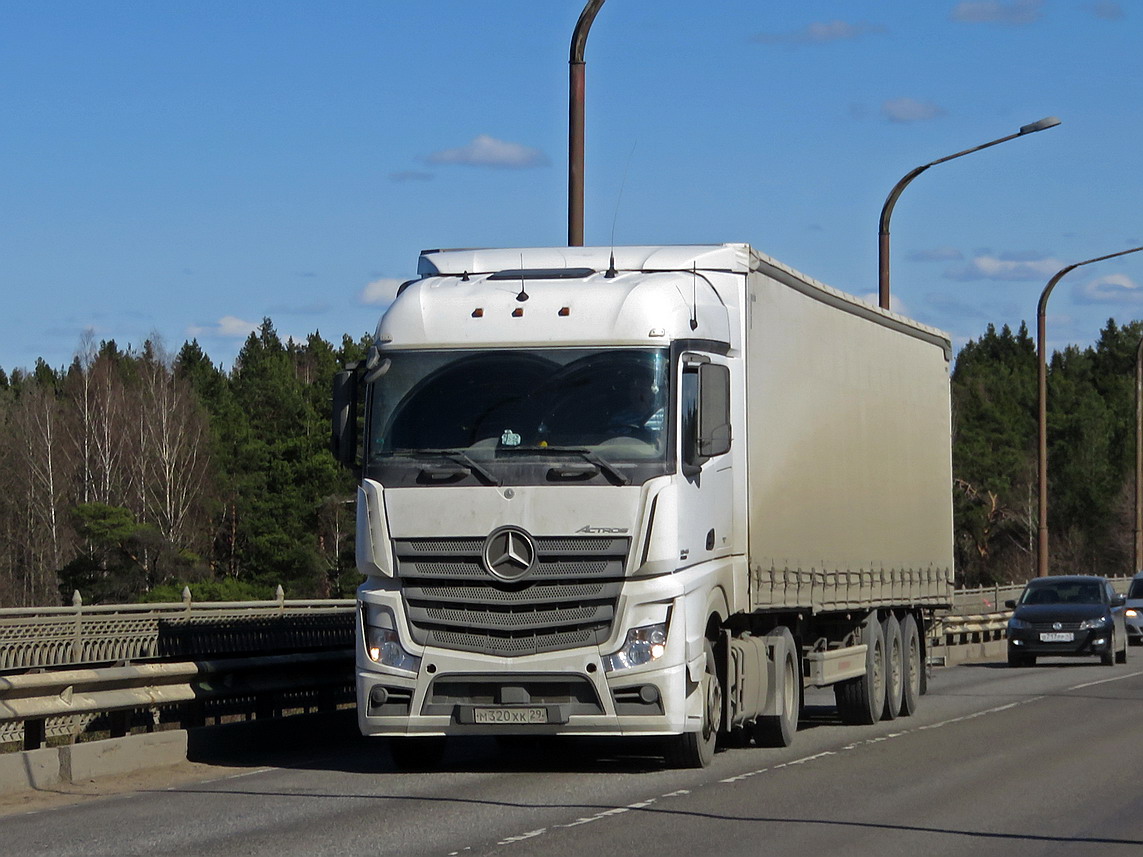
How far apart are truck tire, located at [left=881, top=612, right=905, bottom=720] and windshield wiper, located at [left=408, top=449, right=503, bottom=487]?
7465 millimetres

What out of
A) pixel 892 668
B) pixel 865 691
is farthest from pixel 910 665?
pixel 865 691

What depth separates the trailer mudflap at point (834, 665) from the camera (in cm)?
1684

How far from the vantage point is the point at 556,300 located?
13570 mm

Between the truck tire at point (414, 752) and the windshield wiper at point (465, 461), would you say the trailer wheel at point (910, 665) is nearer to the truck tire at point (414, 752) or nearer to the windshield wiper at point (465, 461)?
the truck tire at point (414, 752)

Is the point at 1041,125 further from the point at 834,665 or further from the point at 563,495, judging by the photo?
the point at 563,495

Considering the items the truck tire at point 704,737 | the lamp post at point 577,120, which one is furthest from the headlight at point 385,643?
the lamp post at point 577,120

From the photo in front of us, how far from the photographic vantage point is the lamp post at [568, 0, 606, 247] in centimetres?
1802

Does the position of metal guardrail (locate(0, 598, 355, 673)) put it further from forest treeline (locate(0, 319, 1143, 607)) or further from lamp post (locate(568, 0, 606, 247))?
forest treeline (locate(0, 319, 1143, 607))

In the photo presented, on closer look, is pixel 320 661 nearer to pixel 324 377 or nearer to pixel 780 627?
pixel 780 627

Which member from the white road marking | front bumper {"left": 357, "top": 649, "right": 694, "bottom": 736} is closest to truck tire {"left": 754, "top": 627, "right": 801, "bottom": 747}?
front bumper {"left": 357, "top": 649, "right": 694, "bottom": 736}

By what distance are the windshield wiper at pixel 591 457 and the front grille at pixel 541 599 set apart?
41 centimetres

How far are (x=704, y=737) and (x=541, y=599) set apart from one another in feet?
5.84

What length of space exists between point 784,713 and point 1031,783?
10.4 ft

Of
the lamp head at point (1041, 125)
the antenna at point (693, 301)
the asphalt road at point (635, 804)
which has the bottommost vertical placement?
the asphalt road at point (635, 804)
